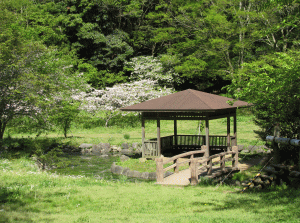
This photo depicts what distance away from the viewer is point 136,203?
8.12 metres

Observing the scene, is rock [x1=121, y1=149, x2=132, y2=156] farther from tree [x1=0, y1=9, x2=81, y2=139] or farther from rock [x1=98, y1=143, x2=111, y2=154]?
tree [x1=0, y1=9, x2=81, y2=139]

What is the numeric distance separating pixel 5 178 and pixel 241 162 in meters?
10.9

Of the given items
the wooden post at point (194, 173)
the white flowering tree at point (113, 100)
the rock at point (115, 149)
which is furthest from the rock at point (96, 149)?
the wooden post at point (194, 173)

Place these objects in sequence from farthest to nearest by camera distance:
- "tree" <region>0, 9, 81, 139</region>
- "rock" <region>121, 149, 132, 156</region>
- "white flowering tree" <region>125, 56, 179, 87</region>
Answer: "white flowering tree" <region>125, 56, 179, 87</region> → "rock" <region>121, 149, 132, 156</region> → "tree" <region>0, 9, 81, 139</region>

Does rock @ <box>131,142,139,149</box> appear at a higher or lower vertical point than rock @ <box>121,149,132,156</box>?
higher

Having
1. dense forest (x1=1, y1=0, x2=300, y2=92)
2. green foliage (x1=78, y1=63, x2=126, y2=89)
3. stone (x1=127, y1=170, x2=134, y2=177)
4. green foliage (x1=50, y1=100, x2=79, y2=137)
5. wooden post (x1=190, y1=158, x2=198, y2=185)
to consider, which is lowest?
stone (x1=127, y1=170, x2=134, y2=177)

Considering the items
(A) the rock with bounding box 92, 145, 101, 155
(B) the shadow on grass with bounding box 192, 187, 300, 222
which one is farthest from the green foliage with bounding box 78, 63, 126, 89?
(B) the shadow on grass with bounding box 192, 187, 300, 222

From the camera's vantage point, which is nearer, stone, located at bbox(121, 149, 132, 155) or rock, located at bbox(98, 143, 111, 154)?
stone, located at bbox(121, 149, 132, 155)

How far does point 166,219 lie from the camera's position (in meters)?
6.51

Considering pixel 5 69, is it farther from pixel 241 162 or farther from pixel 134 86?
pixel 134 86

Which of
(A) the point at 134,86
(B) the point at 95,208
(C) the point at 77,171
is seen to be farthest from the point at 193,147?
(A) the point at 134,86

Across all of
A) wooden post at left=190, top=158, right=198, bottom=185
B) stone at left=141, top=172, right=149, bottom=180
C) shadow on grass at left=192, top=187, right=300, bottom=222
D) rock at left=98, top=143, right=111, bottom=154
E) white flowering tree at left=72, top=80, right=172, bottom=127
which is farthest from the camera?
white flowering tree at left=72, top=80, right=172, bottom=127

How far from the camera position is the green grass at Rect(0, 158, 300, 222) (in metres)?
6.55

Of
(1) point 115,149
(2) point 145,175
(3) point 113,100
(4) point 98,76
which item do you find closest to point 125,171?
(2) point 145,175
